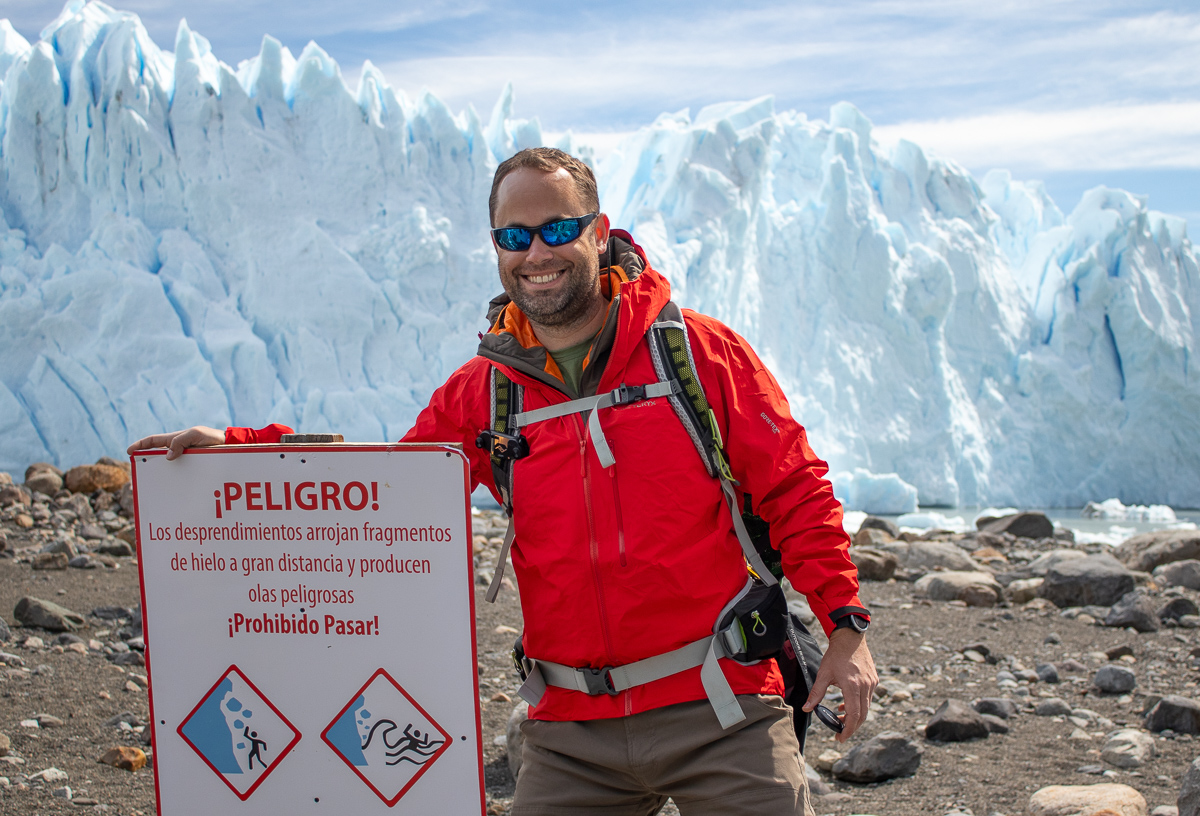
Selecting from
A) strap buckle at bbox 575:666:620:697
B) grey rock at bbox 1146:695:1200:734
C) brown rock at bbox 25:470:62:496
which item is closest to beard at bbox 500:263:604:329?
strap buckle at bbox 575:666:620:697

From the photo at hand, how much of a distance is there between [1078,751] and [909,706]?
729mm

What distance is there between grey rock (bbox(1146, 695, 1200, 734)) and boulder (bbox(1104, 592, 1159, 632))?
1.91 m

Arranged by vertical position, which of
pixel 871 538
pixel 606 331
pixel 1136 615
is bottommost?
pixel 871 538

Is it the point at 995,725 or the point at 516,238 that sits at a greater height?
the point at 516,238

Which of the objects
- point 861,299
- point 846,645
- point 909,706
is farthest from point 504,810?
point 861,299

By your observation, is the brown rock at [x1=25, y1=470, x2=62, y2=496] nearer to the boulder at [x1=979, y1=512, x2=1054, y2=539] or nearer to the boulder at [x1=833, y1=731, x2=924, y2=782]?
the boulder at [x1=833, y1=731, x2=924, y2=782]

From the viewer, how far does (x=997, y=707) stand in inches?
155

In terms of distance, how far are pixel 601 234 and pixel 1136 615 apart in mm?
4999

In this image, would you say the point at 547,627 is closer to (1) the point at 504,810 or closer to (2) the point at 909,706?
(1) the point at 504,810

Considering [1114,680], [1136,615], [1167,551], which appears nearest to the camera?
[1114,680]

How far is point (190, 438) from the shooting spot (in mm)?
1779

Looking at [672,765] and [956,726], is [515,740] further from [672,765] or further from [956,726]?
[956,726]

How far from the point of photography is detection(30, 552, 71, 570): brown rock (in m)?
6.05

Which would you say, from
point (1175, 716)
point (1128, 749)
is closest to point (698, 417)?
point (1128, 749)
